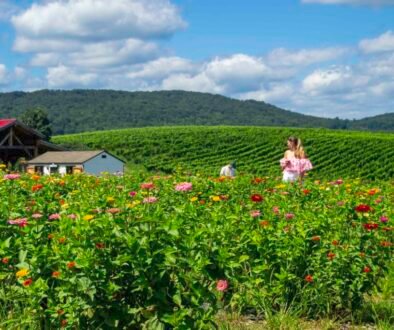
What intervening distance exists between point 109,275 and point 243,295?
56.8 inches

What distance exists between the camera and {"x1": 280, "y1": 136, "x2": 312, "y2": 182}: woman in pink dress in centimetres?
1125

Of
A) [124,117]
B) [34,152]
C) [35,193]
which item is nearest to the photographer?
[35,193]

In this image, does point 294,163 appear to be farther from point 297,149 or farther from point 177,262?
point 177,262

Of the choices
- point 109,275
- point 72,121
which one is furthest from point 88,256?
point 72,121

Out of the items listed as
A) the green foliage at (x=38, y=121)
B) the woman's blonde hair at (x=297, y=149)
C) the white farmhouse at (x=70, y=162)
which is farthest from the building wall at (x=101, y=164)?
the green foliage at (x=38, y=121)

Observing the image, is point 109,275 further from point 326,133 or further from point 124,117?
point 124,117

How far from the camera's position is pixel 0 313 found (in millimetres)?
4562

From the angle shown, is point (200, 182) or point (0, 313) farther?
point (200, 182)

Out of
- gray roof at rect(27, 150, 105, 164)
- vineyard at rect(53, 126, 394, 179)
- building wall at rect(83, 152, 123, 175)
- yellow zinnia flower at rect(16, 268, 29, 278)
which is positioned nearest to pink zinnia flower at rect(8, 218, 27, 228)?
yellow zinnia flower at rect(16, 268, 29, 278)

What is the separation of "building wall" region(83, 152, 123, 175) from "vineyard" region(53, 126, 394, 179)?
578 centimetres

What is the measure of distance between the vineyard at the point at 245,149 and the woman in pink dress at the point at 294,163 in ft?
136

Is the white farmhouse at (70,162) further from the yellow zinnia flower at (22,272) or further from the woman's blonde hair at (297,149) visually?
the yellow zinnia flower at (22,272)

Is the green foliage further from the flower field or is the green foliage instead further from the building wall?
the flower field

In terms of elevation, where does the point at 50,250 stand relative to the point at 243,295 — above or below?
above
